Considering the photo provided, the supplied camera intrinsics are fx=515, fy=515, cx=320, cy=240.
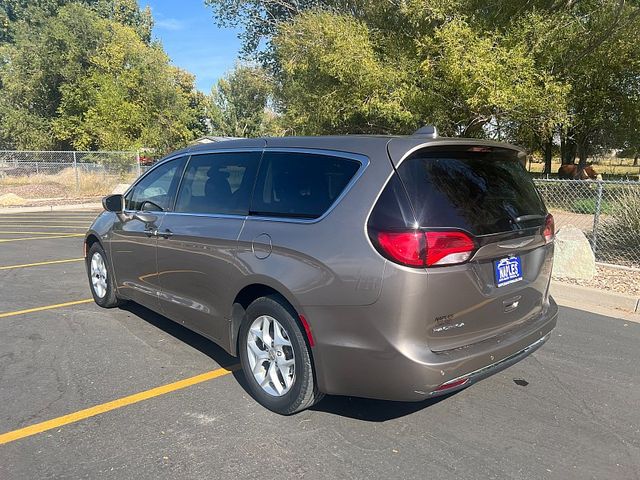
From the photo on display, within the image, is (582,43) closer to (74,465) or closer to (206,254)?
(206,254)

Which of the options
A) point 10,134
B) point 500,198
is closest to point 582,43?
point 500,198

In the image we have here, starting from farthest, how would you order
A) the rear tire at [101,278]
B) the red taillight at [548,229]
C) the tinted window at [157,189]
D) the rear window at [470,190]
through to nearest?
the rear tire at [101,278]
the tinted window at [157,189]
the red taillight at [548,229]
the rear window at [470,190]

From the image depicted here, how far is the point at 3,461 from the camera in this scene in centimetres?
284

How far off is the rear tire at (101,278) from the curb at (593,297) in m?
5.24

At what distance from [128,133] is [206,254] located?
93.6ft

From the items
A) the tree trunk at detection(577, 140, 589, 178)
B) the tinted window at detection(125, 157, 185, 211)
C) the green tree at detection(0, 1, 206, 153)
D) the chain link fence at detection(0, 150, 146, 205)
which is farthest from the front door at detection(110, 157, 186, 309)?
the green tree at detection(0, 1, 206, 153)

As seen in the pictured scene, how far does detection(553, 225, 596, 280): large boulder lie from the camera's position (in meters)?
6.91

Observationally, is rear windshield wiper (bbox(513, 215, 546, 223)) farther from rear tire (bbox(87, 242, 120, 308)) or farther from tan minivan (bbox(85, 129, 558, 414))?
rear tire (bbox(87, 242, 120, 308))

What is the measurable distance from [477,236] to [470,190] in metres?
0.34

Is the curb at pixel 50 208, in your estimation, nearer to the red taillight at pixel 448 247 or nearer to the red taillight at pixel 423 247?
the red taillight at pixel 423 247

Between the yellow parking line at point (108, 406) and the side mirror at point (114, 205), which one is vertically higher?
the side mirror at point (114, 205)

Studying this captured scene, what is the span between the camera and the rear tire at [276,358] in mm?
3156

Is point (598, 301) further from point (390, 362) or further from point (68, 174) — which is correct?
point (68, 174)

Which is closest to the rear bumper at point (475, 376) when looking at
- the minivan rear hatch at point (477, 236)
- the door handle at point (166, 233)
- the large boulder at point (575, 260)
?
the minivan rear hatch at point (477, 236)
